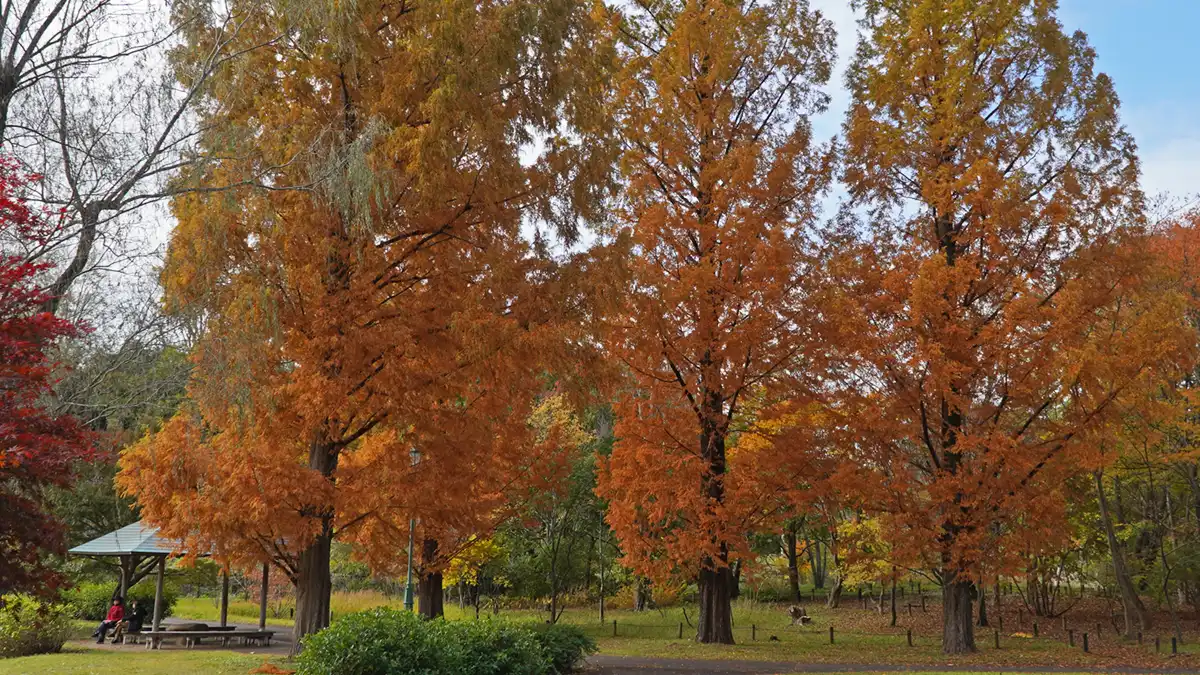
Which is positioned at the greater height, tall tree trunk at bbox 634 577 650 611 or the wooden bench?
the wooden bench

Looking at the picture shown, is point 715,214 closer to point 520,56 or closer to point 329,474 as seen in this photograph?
point 520,56

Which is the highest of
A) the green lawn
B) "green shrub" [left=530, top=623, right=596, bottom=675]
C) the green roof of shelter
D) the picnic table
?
the green roof of shelter

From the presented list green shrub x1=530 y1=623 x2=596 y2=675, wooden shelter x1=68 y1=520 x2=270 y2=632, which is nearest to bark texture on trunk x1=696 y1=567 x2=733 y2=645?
green shrub x1=530 y1=623 x2=596 y2=675

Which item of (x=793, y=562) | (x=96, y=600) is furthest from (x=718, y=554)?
(x=96, y=600)

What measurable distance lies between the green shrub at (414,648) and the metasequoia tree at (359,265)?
1.75 meters

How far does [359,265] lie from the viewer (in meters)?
11.5

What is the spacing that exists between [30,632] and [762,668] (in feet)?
45.9

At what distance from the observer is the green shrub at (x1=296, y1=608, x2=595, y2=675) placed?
9.52 meters

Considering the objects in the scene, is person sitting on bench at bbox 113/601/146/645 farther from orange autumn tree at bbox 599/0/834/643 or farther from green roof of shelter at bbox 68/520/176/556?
orange autumn tree at bbox 599/0/834/643

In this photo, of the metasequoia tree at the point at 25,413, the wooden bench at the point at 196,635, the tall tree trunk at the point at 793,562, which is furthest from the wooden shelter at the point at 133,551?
the tall tree trunk at the point at 793,562

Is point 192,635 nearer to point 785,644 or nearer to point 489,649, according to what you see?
point 489,649

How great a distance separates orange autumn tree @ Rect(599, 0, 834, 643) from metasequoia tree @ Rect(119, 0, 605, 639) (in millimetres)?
4540

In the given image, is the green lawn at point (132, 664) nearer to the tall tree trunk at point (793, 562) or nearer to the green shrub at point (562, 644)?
the green shrub at point (562, 644)

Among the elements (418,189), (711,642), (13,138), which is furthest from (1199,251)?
(13,138)
